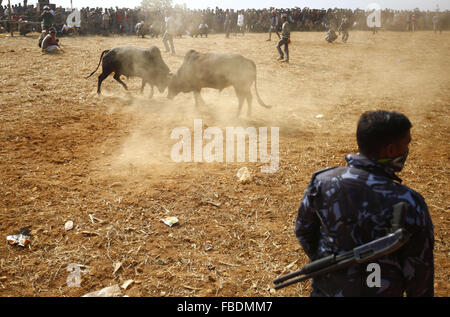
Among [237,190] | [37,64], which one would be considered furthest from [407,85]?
[37,64]

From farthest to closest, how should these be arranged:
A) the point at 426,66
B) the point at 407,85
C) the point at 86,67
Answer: the point at 426,66 < the point at 86,67 < the point at 407,85

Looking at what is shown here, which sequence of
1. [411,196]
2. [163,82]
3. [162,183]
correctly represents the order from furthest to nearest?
[163,82] < [162,183] < [411,196]

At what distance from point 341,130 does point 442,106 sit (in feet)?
12.1

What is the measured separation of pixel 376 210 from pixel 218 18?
30.5 meters

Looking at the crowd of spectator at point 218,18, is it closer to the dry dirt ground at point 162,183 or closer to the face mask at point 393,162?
the dry dirt ground at point 162,183

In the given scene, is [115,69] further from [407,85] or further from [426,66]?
[426,66]

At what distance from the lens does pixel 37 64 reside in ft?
41.0

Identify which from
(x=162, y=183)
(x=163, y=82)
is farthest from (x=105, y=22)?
(x=162, y=183)

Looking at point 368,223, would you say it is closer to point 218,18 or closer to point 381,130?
point 381,130

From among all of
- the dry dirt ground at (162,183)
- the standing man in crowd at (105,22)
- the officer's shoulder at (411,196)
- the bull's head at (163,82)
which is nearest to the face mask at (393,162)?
the officer's shoulder at (411,196)

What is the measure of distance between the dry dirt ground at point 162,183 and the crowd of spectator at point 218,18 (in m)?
15.0

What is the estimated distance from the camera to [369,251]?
1663mm

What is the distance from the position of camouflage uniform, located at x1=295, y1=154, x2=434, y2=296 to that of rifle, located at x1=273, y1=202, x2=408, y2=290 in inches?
2.3

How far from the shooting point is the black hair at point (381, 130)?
171cm
